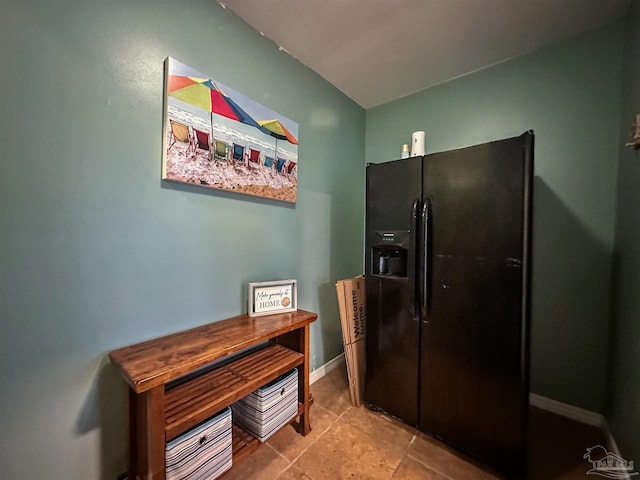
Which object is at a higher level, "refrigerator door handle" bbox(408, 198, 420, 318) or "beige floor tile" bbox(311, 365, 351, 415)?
"refrigerator door handle" bbox(408, 198, 420, 318)

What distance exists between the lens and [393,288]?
1630 millimetres

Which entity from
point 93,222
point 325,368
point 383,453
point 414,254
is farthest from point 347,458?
point 93,222

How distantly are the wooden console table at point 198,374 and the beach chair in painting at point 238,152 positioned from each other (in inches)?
38.9

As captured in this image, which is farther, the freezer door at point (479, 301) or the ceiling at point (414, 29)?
the ceiling at point (414, 29)

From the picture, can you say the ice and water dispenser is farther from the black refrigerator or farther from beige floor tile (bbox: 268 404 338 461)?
beige floor tile (bbox: 268 404 338 461)

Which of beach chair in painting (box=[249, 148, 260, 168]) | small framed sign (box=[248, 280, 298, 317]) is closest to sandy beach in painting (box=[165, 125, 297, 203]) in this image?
beach chair in painting (box=[249, 148, 260, 168])

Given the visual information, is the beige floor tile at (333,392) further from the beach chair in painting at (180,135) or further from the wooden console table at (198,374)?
the beach chair in painting at (180,135)

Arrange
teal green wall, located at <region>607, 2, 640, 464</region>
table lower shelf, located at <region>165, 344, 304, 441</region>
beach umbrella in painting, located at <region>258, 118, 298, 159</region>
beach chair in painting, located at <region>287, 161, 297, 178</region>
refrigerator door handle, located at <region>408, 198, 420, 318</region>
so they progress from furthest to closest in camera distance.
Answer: beach chair in painting, located at <region>287, 161, 297, 178</region> → beach umbrella in painting, located at <region>258, 118, 298, 159</region> → refrigerator door handle, located at <region>408, 198, 420, 318</region> → teal green wall, located at <region>607, 2, 640, 464</region> → table lower shelf, located at <region>165, 344, 304, 441</region>

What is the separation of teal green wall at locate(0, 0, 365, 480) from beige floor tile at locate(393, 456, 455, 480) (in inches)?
50.6

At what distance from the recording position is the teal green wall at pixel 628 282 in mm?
1209

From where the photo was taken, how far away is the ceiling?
1442 mm

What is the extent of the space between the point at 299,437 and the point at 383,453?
1.67 ft

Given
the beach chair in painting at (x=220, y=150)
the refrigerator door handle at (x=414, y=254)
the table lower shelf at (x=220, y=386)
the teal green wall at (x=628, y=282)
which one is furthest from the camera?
the refrigerator door handle at (x=414, y=254)

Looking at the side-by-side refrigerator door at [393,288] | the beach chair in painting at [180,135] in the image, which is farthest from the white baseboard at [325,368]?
the beach chair in painting at [180,135]
